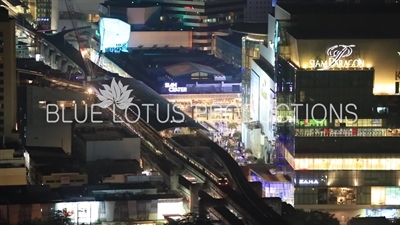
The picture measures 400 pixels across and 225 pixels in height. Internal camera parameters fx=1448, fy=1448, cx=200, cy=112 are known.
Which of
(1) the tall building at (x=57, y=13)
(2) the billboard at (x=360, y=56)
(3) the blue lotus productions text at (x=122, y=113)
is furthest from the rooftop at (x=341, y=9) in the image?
(1) the tall building at (x=57, y=13)

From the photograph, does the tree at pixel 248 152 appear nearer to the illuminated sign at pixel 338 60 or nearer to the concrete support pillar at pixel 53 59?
the illuminated sign at pixel 338 60

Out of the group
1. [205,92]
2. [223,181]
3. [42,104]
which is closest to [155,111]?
[205,92]

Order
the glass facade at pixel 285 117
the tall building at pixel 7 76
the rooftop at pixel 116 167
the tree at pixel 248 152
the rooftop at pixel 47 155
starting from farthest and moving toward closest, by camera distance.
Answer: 1. the tree at pixel 248 152
2. the tall building at pixel 7 76
3. the rooftop at pixel 47 155
4. the glass facade at pixel 285 117
5. the rooftop at pixel 116 167

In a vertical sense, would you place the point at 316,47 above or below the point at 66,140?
above

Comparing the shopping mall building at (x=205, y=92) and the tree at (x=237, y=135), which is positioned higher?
Answer: the shopping mall building at (x=205, y=92)

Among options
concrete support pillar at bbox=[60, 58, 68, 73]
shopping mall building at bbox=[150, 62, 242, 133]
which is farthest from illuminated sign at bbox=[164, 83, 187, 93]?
concrete support pillar at bbox=[60, 58, 68, 73]

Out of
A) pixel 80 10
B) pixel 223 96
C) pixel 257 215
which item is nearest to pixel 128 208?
pixel 257 215

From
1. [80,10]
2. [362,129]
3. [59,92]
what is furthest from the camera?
[80,10]

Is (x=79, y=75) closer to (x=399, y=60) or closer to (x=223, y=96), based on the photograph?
(x=223, y=96)
